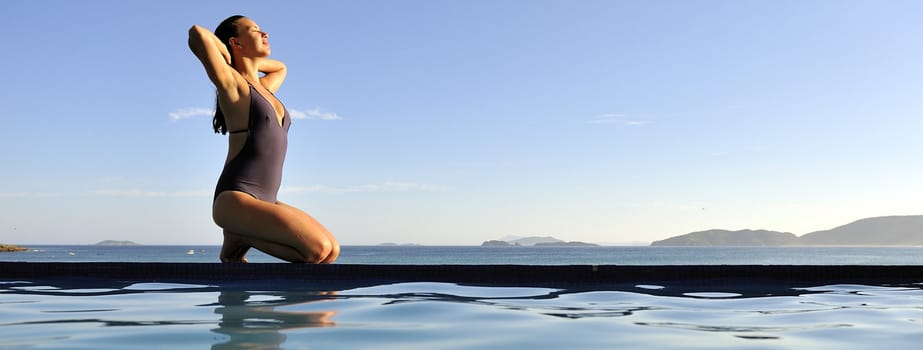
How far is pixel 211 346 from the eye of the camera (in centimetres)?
277

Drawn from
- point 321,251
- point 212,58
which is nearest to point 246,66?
point 212,58

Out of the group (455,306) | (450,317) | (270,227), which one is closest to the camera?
(450,317)

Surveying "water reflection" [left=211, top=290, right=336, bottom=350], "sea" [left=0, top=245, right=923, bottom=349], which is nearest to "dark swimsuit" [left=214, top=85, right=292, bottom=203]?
"sea" [left=0, top=245, right=923, bottom=349]

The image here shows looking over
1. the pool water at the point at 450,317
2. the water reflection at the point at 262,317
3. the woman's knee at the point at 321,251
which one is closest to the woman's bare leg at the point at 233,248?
the woman's knee at the point at 321,251

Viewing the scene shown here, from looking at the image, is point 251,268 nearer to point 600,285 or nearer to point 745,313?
point 600,285

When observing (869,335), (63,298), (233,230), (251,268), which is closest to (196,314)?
(63,298)

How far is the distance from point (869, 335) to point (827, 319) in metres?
0.49

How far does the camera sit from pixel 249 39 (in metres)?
6.44

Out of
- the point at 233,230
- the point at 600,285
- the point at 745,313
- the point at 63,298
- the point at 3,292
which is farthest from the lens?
the point at 233,230

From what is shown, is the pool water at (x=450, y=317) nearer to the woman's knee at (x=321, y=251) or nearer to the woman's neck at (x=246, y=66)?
the woman's knee at (x=321, y=251)

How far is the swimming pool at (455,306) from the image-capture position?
9.95 feet

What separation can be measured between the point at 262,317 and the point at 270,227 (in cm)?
252

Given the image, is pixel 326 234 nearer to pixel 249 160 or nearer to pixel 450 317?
pixel 249 160

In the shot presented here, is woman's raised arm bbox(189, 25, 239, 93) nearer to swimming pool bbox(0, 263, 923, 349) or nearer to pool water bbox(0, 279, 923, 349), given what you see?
swimming pool bbox(0, 263, 923, 349)
